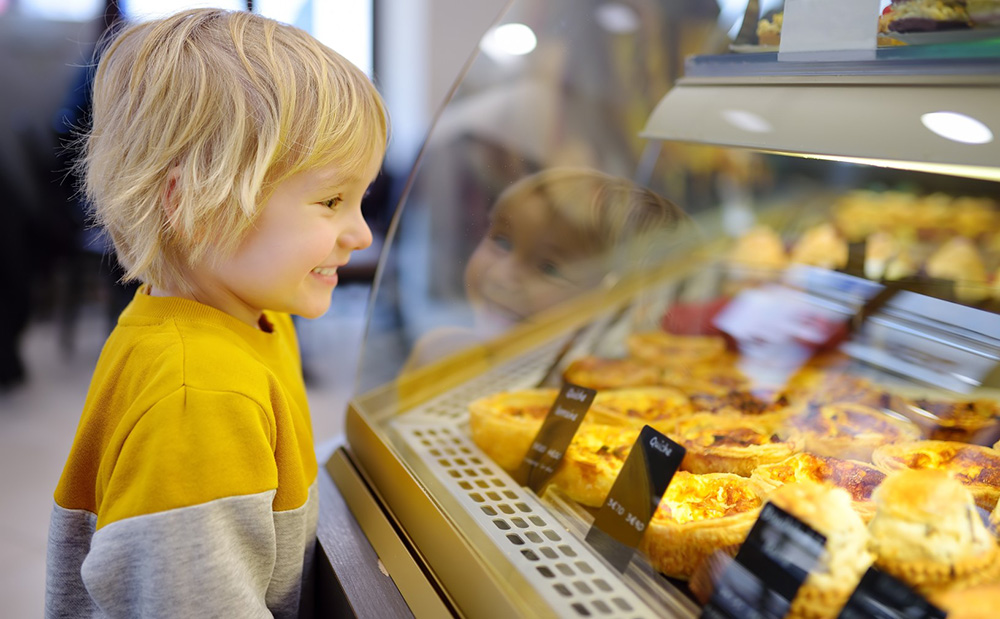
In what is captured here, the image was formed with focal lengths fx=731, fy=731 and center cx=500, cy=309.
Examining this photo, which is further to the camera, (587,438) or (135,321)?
(587,438)

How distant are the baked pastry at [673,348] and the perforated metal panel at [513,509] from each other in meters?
0.19

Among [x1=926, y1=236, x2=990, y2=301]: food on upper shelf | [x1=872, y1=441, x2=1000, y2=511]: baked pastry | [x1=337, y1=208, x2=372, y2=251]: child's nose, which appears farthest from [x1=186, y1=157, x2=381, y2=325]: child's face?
→ [x1=926, y1=236, x2=990, y2=301]: food on upper shelf

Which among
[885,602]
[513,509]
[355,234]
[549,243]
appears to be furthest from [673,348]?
[885,602]

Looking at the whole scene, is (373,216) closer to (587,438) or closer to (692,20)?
(692,20)

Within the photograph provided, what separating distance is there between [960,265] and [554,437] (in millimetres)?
1035

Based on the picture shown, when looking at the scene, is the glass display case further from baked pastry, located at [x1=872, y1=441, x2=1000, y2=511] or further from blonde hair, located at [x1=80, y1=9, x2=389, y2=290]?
blonde hair, located at [x1=80, y1=9, x2=389, y2=290]

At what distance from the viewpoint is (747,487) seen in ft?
2.74

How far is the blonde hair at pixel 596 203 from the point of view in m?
1.40

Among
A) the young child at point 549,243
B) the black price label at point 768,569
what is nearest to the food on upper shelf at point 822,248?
the young child at point 549,243

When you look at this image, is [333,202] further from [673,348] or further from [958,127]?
[673,348]

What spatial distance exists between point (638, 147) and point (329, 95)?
1001 mm

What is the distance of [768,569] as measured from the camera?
655 millimetres

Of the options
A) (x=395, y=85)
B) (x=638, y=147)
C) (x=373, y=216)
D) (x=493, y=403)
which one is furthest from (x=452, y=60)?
(x=493, y=403)

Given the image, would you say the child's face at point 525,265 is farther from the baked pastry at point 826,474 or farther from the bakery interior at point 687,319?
the baked pastry at point 826,474
